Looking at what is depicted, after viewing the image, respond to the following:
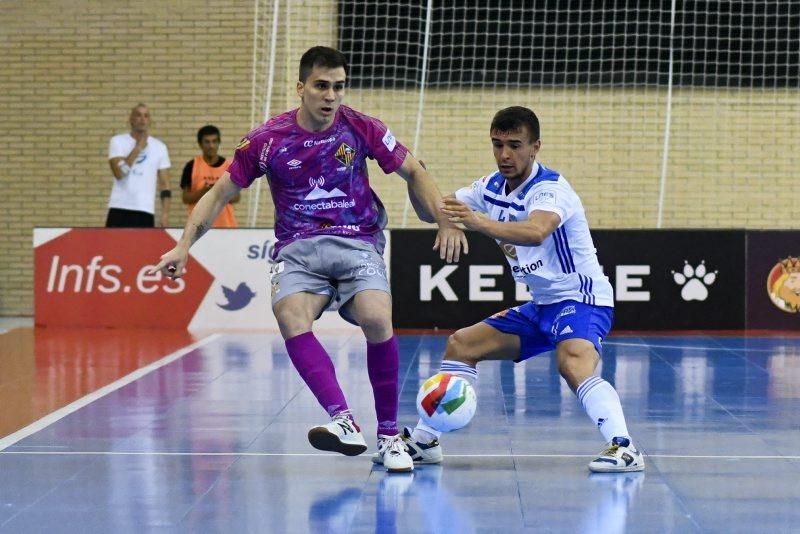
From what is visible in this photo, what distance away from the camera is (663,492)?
529 cm

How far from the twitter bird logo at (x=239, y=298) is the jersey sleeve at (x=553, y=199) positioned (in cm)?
783

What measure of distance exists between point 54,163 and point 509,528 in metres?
12.9

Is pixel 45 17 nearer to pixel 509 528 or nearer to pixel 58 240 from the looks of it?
pixel 58 240

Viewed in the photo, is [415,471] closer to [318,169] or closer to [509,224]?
[509,224]

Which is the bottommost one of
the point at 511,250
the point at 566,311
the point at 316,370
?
the point at 316,370

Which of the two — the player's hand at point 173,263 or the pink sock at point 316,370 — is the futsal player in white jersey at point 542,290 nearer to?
the pink sock at point 316,370

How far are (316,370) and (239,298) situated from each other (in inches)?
308

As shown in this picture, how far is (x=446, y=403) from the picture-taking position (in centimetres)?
578

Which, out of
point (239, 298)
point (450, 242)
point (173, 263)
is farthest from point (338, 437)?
point (239, 298)

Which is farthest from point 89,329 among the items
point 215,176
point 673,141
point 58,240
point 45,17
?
point 673,141

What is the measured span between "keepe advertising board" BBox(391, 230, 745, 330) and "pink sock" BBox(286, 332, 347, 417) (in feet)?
25.1

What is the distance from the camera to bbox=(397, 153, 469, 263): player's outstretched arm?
5.66m

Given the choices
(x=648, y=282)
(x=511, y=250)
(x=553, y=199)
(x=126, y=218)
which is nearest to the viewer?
(x=553, y=199)

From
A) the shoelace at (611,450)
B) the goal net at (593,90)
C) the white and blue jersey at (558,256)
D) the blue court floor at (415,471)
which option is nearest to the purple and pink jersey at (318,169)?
A: the white and blue jersey at (558,256)
